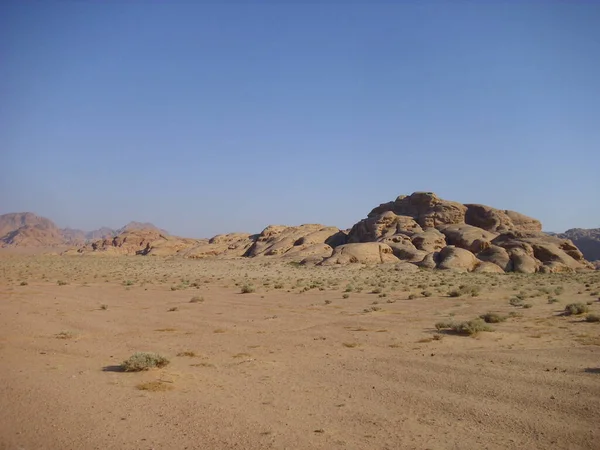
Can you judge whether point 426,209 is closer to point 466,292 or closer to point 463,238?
point 463,238

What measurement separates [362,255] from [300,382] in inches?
1482

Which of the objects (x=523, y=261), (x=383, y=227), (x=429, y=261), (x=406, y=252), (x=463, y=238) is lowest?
(x=429, y=261)

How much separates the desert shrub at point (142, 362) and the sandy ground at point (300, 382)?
175mm

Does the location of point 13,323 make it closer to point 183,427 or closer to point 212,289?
point 183,427

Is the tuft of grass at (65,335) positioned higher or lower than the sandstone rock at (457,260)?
lower

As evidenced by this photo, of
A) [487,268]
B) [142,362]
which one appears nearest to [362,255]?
[487,268]

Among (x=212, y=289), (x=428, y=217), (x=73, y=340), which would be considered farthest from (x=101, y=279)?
(x=428, y=217)

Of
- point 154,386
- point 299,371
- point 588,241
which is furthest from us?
point 588,241

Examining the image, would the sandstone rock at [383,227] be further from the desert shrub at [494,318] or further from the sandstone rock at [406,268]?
the desert shrub at [494,318]

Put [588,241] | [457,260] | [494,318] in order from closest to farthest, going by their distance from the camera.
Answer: [494,318] → [457,260] → [588,241]

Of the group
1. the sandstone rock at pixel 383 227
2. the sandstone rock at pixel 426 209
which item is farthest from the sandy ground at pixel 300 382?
the sandstone rock at pixel 426 209

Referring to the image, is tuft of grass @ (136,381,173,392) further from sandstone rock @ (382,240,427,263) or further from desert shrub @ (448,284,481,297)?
sandstone rock @ (382,240,427,263)

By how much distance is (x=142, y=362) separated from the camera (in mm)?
8711

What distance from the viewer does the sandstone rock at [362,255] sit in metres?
44.4
